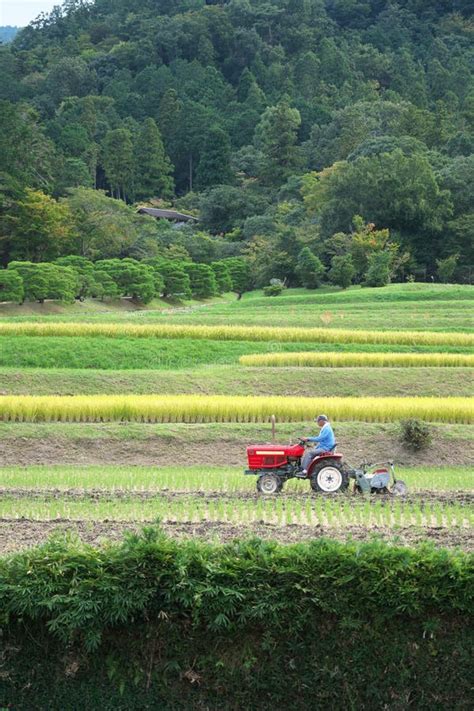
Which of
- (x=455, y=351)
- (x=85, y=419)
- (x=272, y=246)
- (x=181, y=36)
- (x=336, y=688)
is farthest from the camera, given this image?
(x=181, y=36)

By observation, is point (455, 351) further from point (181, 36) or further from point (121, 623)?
point (181, 36)

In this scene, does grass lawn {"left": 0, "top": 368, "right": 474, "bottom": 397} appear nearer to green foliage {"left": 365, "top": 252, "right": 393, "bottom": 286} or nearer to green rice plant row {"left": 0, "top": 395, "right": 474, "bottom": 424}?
green rice plant row {"left": 0, "top": 395, "right": 474, "bottom": 424}

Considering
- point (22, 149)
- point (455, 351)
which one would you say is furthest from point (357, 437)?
point (22, 149)

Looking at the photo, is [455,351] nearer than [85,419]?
No

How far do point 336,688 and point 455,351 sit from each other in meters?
26.3

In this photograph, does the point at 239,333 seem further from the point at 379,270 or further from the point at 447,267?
the point at 447,267

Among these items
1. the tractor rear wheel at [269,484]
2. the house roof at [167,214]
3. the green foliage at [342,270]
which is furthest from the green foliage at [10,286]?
the house roof at [167,214]

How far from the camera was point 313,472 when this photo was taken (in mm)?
17219

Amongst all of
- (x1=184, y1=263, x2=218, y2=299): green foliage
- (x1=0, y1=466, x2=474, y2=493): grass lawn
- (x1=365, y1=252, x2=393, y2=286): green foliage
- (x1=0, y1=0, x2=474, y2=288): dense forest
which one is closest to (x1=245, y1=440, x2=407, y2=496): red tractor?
(x1=0, y1=466, x2=474, y2=493): grass lawn

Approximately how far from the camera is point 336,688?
947cm

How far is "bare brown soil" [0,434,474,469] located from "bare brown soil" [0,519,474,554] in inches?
313

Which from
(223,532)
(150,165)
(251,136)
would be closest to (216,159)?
(150,165)

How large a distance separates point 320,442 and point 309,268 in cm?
4611

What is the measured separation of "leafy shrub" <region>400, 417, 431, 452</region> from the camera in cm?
2266
